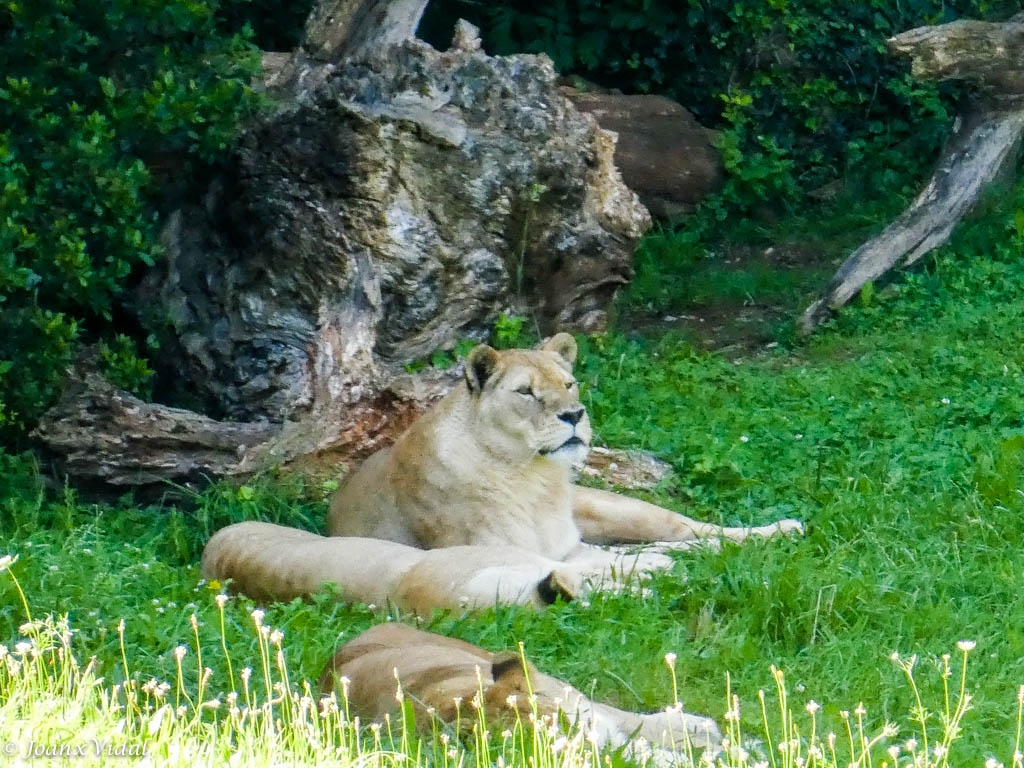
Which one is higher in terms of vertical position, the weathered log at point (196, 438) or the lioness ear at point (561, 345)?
the lioness ear at point (561, 345)

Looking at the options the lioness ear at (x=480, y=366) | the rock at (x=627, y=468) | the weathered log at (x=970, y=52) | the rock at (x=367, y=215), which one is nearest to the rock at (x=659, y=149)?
the weathered log at (x=970, y=52)

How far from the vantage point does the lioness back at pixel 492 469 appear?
7434 millimetres

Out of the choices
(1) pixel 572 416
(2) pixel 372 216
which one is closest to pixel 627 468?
(1) pixel 572 416

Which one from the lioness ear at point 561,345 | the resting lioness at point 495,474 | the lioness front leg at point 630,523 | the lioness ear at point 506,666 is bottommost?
the lioness front leg at point 630,523

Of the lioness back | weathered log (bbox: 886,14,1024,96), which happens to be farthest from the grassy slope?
weathered log (bbox: 886,14,1024,96)

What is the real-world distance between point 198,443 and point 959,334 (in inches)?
200

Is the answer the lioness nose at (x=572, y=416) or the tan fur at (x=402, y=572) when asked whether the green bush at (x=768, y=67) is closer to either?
the lioness nose at (x=572, y=416)

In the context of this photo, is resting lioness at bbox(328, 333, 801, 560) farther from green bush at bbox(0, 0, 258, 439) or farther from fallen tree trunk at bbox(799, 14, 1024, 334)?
fallen tree trunk at bbox(799, 14, 1024, 334)

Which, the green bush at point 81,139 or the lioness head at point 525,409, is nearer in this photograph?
the lioness head at point 525,409

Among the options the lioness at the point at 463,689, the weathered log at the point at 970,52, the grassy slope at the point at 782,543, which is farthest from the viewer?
the weathered log at the point at 970,52

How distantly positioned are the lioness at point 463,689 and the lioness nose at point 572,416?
7.35 ft

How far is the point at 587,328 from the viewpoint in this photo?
422 inches

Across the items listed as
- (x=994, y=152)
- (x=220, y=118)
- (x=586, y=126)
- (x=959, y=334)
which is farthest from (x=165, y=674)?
(x=994, y=152)

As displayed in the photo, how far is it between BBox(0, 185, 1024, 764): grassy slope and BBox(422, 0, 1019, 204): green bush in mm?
3189
